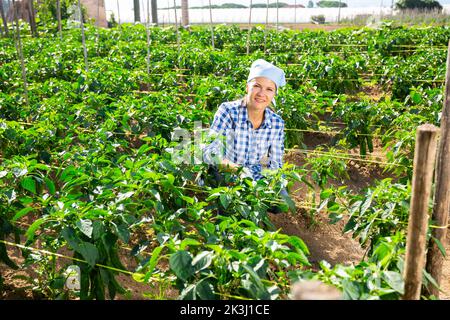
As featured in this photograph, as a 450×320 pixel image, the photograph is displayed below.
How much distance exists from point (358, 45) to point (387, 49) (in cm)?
51

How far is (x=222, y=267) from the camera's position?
2.00m

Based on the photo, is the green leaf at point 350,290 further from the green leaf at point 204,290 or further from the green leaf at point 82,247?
the green leaf at point 82,247

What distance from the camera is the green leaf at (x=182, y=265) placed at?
77.1 inches

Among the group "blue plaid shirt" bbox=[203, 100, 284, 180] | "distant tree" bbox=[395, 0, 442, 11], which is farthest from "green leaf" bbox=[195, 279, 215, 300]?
"distant tree" bbox=[395, 0, 442, 11]

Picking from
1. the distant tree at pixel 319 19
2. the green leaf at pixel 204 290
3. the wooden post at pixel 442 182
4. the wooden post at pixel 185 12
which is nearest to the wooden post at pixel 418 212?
the wooden post at pixel 442 182

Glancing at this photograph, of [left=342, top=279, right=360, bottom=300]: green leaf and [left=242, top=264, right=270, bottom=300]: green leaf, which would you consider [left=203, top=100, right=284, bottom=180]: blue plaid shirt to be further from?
[left=342, top=279, right=360, bottom=300]: green leaf

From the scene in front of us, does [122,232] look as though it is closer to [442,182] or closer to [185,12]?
[442,182]

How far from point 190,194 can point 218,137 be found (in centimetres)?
65

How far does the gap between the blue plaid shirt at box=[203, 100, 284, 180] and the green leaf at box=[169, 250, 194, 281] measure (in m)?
1.44

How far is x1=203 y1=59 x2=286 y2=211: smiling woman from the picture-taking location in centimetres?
331

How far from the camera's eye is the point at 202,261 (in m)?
1.98

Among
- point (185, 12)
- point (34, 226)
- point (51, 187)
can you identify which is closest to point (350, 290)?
point (34, 226)

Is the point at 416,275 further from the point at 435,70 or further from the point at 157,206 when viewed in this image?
the point at 435,70

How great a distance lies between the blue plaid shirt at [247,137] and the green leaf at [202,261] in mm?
1444
